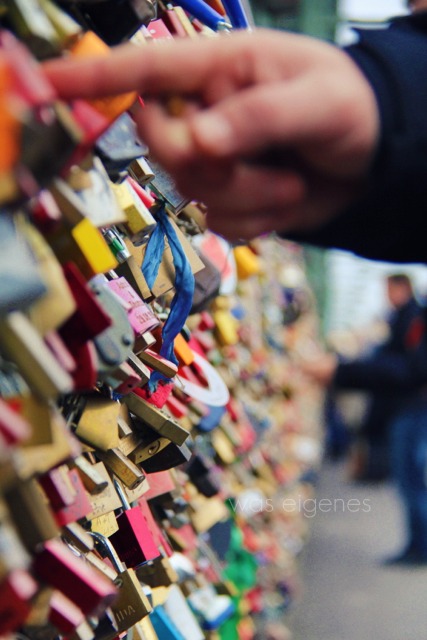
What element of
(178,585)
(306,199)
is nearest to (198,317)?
(178,585)

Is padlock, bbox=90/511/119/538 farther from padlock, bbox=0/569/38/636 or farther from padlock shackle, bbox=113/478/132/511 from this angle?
padlock, bbox=0/569/38/636

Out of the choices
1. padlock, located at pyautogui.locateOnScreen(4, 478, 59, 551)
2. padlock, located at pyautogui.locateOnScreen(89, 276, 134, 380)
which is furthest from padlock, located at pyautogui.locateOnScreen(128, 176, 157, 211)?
padlock, located at pyautogui.locateOnScreen(4, 478, 59, 551)

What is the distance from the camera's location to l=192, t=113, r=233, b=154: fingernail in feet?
1.70

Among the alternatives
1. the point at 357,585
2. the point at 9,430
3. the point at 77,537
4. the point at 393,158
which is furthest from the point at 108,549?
the point at 357,585

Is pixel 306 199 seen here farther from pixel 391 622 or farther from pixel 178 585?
pixel 391 622

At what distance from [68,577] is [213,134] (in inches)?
15.9

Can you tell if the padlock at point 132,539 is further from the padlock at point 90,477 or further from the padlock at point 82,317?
the padlock at point 82,317

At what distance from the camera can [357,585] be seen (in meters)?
4.28

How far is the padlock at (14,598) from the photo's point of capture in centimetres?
62

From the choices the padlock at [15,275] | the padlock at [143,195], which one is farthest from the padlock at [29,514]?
the padlock at [143,195]

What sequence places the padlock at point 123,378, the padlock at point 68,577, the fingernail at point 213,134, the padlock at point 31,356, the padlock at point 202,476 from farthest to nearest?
the padlock at point 202,476 → the padlock at point 123,378 → the padlock at point 68,577 → the padlock at point 31,356 → the fingernail at point 213,134

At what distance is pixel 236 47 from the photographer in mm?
544

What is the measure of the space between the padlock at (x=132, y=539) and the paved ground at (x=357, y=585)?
2.49m

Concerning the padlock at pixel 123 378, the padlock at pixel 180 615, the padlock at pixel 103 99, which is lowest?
the padlock at pixel 180 615
